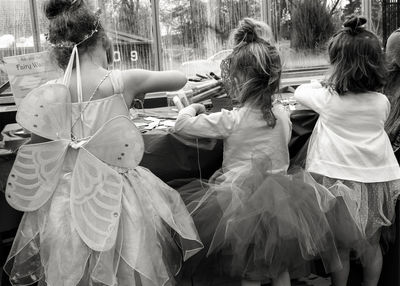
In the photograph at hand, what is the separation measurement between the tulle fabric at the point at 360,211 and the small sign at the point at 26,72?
1229 millimetres

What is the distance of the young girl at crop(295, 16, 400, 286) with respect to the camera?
2.27m

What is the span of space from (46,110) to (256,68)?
0.85 meters

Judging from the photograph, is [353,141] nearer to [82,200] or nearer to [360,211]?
[360,211]

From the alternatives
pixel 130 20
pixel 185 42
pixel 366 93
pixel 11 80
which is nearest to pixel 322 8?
pixel 185 42

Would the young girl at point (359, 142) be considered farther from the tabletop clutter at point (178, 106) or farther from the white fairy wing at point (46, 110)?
the white fairy wing at point (46, 110)

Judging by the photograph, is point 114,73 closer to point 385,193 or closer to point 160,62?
point 385,193

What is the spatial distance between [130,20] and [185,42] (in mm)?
434

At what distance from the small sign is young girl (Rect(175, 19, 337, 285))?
0.61 m

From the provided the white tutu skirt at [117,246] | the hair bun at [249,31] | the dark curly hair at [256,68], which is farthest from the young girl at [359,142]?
the white tutu skirt at [117,246]

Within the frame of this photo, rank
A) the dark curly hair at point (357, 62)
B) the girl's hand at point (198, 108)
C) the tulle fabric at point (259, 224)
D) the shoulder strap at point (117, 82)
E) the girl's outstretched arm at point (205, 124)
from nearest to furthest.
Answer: the shoulder strap at point (117, 82)
the tulle fabric at point (259, 224)
the girl's outstretched arm at point (205, 124)
the girl's hand at point (198, 108)
the dark curly hair at point (357, 62)

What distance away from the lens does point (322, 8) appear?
3.90 metres

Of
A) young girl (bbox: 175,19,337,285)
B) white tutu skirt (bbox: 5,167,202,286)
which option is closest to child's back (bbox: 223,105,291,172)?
young girl (bbox: 175,19,337,285)

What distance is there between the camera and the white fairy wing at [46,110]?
5.67 feet

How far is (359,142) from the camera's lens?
2283 millimetres
